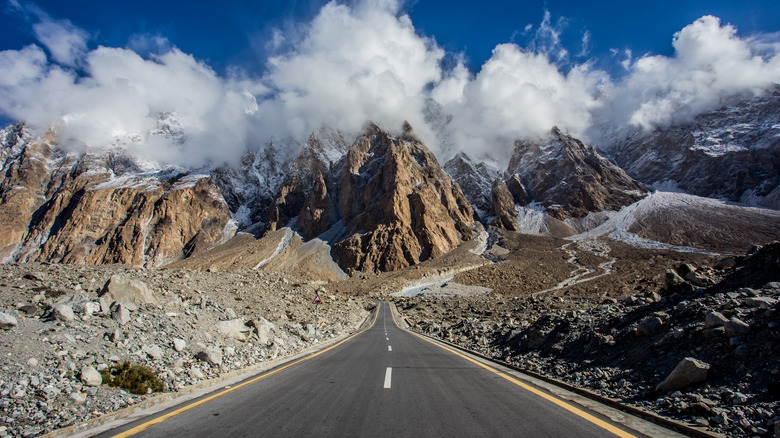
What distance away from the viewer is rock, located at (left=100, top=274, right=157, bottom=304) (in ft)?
34.3

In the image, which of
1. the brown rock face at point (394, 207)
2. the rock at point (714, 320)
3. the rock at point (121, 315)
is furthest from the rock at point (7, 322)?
the brown rock face at point (394, 207)

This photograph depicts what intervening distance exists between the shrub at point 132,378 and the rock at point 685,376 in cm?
969

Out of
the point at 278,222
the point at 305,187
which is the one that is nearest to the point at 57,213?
the point at 278,222

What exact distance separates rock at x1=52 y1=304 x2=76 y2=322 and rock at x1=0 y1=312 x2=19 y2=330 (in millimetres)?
1000

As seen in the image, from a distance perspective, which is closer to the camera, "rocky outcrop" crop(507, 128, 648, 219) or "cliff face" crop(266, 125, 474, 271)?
"cliff face" crop(266, 125, 474, 271)

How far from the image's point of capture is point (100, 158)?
19538cm

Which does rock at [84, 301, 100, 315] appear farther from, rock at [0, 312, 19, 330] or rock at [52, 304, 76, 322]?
rock at [0, 312, 19, 330]

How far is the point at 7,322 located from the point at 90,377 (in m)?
2.27

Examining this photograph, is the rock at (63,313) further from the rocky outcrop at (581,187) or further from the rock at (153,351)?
the rocky outcrop at (581,187)

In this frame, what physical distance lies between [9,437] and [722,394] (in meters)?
10.0

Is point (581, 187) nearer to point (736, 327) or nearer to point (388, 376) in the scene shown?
point (736, 327)

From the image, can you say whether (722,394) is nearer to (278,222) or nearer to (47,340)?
(47,340)

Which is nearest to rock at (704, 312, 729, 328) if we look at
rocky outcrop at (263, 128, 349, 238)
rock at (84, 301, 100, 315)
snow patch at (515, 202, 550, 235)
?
rock at (84, 301, 100, 315)

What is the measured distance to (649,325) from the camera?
8406mm
